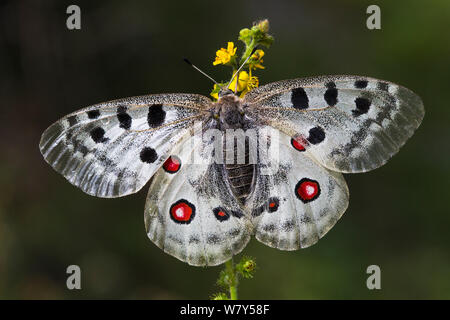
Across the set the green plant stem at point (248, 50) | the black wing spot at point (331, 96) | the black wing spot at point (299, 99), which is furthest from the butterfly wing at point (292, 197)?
the green plant stem at point (248, 50)

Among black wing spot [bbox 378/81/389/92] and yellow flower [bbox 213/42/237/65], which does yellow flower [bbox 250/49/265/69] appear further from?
black wing spot [bbox 378/81/389/92]

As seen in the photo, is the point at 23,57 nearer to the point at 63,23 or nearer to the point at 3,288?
the point at 63,23

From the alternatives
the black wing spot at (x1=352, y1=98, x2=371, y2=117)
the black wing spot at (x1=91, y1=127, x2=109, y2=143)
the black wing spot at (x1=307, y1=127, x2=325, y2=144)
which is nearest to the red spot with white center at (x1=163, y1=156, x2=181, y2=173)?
the black wing spot at (x1=91, y1=127, x2=109, y2=143)

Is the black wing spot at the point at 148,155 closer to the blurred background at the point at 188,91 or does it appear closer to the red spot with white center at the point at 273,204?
the red spot with white center at the point at 273,204

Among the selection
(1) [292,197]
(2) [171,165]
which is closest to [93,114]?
(2) [171,165]

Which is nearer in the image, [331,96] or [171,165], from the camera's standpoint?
[331,96]

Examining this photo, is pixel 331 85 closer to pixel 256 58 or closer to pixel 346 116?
pixel 346 116

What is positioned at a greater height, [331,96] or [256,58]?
[256,58]
